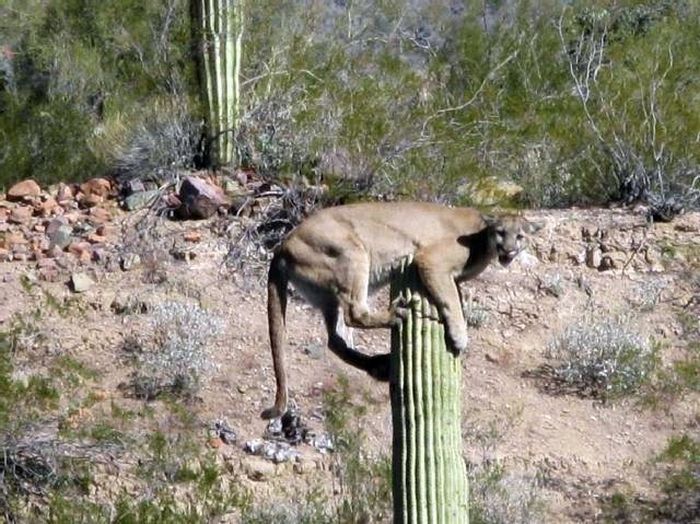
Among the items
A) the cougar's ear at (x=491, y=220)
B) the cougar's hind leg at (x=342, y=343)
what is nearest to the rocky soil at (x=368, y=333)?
the cougar's hind leg at (x=342, y=343)

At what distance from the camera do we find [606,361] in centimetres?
1148

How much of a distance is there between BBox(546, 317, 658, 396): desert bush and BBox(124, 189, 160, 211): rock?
12.3 ft

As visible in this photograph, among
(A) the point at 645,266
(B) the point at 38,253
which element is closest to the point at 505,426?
(A) the point at 645,266

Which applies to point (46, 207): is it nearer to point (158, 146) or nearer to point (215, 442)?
point (158, 146)

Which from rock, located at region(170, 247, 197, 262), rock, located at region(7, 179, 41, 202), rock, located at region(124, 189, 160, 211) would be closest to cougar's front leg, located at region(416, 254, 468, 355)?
rock, located at region(170, 247, 197, 262)

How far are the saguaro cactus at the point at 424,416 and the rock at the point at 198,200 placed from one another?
5.14 m

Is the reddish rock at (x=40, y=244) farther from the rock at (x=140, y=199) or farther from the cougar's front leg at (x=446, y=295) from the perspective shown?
the cougar's front leg at (x=446, y=295)

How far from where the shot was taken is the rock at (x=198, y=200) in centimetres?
1301

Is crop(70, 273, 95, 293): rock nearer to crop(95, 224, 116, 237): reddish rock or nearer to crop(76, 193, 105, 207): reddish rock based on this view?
crop(95, 224, 116, 237): reddish rock

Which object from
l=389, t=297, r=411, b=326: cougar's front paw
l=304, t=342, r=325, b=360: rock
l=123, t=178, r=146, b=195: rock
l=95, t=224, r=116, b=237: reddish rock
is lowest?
l=304, t=342, r=325, b=360: rock

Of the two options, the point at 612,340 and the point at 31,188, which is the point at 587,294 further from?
the point at 31,188

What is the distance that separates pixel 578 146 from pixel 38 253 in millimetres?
4794

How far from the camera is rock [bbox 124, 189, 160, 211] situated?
13.3 metres

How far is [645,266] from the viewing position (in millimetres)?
12664
